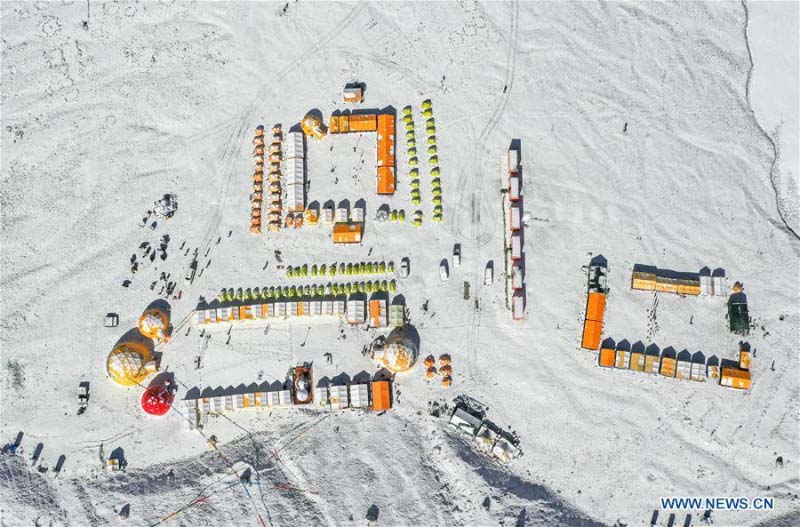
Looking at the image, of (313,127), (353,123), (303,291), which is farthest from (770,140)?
(303,291)

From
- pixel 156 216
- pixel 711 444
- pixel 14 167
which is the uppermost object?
pixel 14 167

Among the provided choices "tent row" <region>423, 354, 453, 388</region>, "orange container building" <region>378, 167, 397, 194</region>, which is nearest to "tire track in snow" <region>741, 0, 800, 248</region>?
"tent row" <region>423, 354, 453, 388</region>

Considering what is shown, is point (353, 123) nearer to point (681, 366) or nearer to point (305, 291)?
point (305, 291)

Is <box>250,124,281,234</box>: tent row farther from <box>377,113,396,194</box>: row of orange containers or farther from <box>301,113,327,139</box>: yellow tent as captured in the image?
<box>377,113,396,194</box>: row of orange containers

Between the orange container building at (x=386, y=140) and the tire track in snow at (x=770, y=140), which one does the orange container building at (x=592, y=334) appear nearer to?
the tire track in snow at (x=770, y=140)

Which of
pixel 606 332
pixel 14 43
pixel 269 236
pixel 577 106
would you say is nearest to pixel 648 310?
pixel 606 332

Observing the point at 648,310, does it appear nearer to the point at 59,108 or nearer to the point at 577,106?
the point at 577,106
